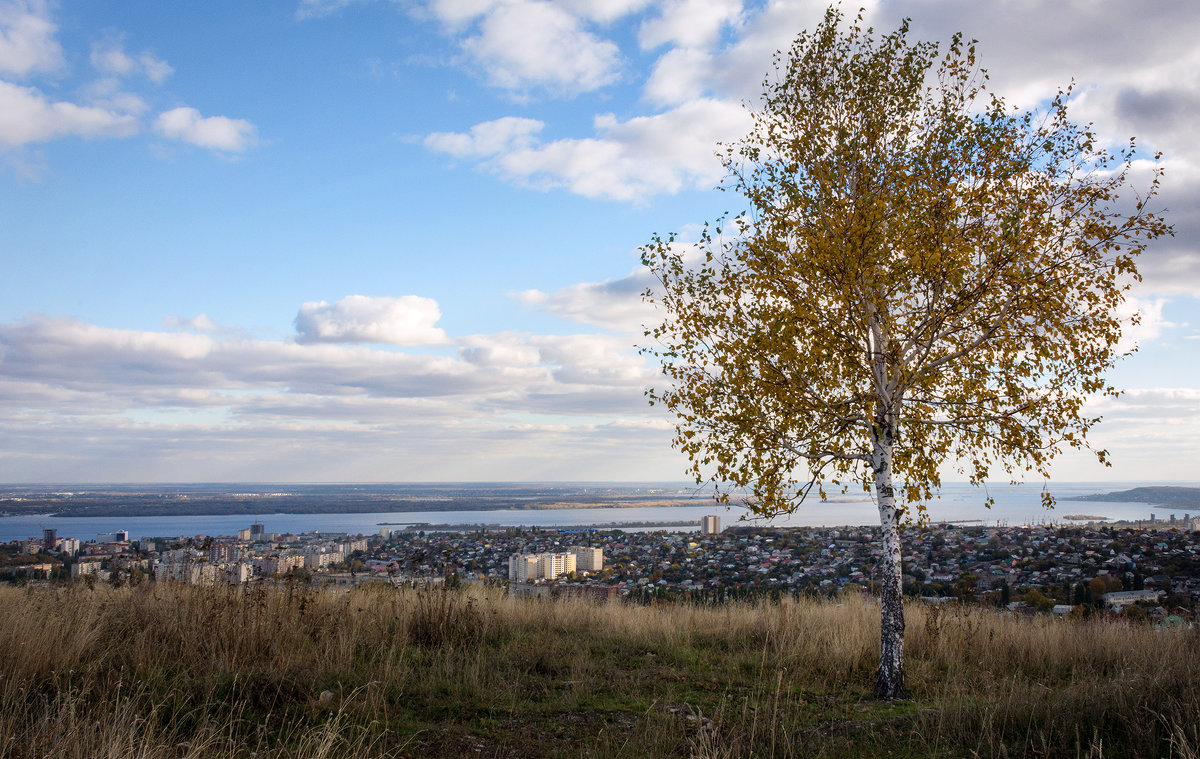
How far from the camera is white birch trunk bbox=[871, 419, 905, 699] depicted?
7656 mm

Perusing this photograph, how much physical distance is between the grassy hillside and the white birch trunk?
35 cm

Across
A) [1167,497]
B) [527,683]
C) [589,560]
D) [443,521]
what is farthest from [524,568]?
[1167,497]

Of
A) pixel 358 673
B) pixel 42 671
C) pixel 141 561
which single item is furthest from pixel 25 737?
pixel 141 561

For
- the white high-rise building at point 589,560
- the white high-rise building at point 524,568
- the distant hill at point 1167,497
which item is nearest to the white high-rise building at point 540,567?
the white high-rise building at point 524,568

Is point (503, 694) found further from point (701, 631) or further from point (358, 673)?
point (701, 631)

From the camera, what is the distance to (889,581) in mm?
7906

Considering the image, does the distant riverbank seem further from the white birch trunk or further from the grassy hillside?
the grassy hillside

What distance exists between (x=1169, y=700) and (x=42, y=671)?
9.14 metres

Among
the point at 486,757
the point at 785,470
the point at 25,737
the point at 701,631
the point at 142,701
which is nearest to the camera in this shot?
the point at 25,737

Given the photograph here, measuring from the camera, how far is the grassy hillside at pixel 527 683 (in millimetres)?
4938

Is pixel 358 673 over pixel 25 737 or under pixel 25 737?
under

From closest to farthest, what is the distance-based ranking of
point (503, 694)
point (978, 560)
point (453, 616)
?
point (503, 694)
point (453, 616)
point (978, 560)

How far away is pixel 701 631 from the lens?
416 inches

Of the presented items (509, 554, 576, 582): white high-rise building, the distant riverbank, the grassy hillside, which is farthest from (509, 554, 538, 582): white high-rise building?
the grassy hillside
